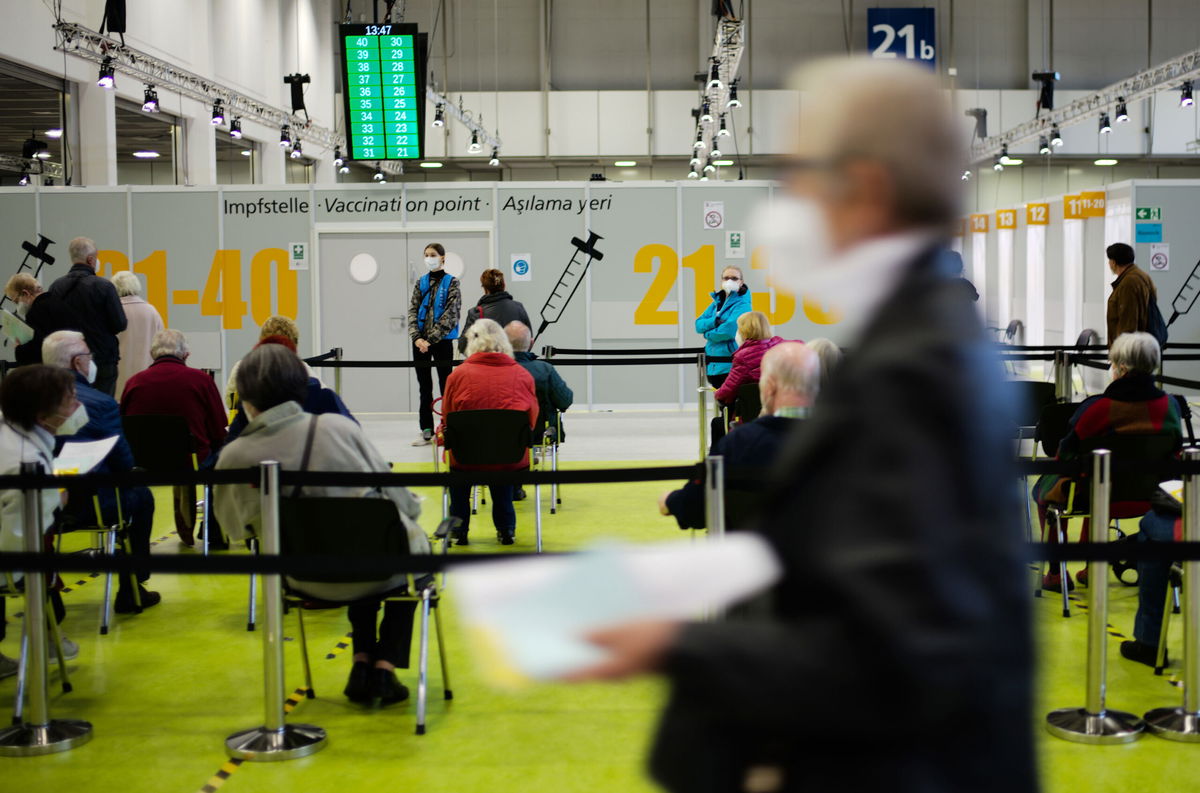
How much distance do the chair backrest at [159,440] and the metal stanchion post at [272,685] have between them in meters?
2.40

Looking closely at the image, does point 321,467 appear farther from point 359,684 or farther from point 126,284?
point 126,284

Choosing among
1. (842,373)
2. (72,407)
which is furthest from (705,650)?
(72,407)

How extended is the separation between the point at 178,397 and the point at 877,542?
567cm

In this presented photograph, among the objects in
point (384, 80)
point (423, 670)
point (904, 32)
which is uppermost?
point (904, 32)

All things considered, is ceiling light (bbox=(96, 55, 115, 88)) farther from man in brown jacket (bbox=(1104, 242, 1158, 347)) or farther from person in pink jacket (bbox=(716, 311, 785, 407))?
man in brown jacket (bbox=(1104, 242, 1158, 347))

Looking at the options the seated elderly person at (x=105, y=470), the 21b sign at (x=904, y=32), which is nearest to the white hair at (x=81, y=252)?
the seated elderly person at (x=105, y=470)

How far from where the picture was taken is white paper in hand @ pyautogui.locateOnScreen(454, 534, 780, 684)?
1.06m

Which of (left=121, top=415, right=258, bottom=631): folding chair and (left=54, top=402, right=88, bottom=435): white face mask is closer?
(left=54, top=402, right=88, bottom=435): white face mask

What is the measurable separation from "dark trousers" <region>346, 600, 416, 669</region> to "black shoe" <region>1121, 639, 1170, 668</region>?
2.69 meters

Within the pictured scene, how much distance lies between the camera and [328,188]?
13008mm

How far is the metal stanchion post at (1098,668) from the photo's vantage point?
379 cm

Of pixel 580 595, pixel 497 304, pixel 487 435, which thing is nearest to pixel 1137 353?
pixel 487 435

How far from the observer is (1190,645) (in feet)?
12.8

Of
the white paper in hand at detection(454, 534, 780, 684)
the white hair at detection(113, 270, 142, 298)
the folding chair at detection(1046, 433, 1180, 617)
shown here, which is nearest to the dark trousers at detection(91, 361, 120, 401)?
the white hair at detection(113, 270, 142, 298)
